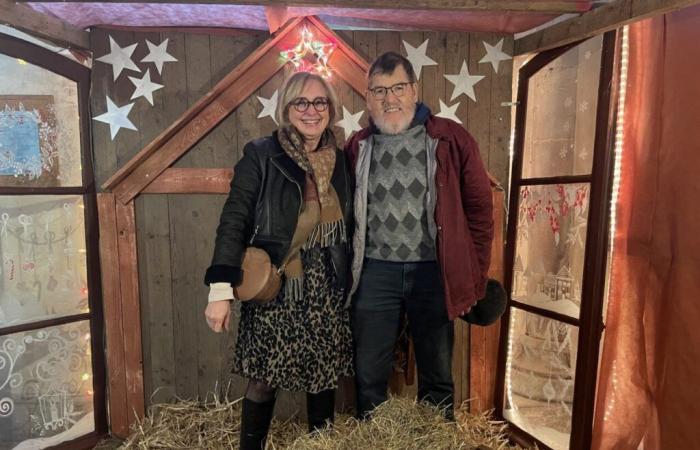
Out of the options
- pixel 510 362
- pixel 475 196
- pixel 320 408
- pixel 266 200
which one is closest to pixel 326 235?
pixel 266 200

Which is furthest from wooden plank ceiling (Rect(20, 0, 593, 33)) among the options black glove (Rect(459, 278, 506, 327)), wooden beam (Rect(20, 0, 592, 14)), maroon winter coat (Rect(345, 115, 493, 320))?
black glove (Rect(459, 278, 506, 327))

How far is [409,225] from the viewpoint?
5.73 ft

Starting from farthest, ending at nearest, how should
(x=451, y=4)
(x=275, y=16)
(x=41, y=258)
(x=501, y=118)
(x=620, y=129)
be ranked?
(x=501, y=118), (x=41, y=258), (x=275, y=16), (x=451, y=4), (x=620, y=129)

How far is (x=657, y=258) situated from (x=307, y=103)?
4.85 feet

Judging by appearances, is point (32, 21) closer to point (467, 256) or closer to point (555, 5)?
point (467, 256)

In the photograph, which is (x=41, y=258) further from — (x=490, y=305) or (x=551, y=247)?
(x=551, y=247)

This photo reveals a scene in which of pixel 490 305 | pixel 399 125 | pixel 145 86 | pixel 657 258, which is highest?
pixel 145 86

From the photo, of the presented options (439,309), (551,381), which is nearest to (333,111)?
(439,309)

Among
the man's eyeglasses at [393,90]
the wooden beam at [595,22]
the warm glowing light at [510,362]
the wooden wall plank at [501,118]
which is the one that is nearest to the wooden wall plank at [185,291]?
the man's eyeglasses at [393,90]

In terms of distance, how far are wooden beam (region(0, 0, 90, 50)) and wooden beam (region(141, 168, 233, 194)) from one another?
763mm

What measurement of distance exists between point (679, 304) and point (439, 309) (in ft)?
2.84

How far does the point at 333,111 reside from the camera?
1.77 meters

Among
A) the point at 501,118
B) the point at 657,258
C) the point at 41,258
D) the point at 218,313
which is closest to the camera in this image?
the point at 218,313

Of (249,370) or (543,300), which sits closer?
(249,370)
